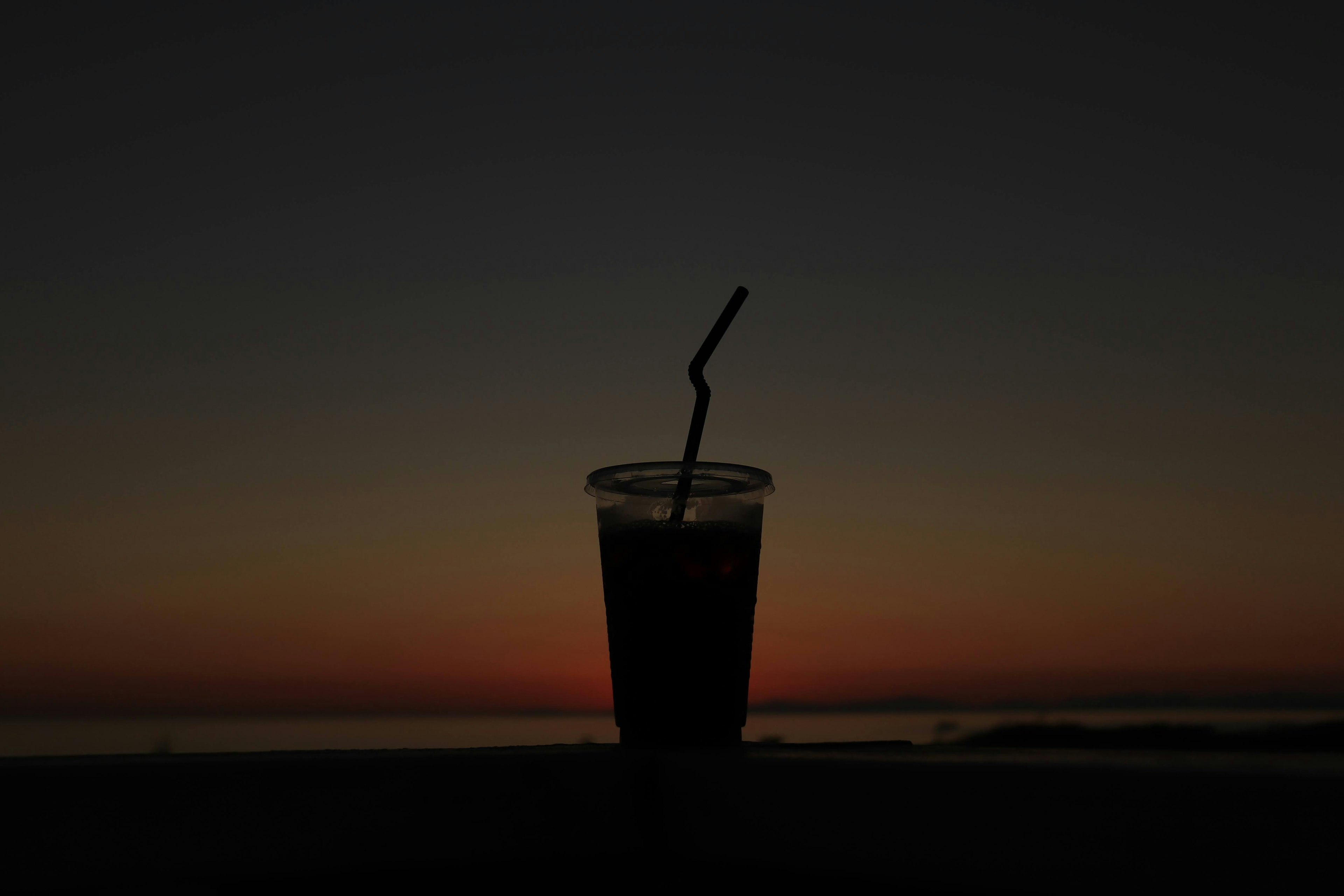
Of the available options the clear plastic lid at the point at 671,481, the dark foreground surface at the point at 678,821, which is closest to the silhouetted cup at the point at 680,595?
the clear plastic lid at the point at 671,481

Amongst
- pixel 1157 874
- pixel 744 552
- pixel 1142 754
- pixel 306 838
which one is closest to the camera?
pixel 1157 874

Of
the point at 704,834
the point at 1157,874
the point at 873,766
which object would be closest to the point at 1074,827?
the point at 1157,874

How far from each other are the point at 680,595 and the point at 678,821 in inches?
16.6

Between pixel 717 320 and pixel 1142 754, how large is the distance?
2.88 ft

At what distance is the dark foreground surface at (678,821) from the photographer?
1.75 feet

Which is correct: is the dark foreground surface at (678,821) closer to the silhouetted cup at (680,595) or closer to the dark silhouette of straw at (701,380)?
the silhouetted cup at (680,595)

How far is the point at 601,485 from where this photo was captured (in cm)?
135

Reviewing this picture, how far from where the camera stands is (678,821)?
2.91 ft

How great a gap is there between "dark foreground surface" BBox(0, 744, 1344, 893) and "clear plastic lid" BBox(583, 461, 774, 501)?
0.42 meters

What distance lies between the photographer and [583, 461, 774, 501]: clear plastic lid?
4.35 ft

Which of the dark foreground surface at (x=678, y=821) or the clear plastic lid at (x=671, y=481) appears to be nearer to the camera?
the dark foreground surface at (x=678, y=821)

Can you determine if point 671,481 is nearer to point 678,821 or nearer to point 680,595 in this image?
point 680,595

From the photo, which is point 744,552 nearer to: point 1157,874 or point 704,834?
point 704,834

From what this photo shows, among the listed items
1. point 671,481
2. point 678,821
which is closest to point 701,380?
point 671,481
